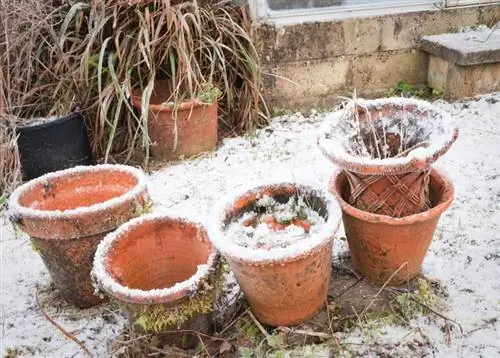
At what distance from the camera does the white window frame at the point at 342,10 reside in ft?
10.1

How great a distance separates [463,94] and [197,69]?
1.68m

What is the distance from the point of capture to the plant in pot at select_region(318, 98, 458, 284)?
60.3 inches

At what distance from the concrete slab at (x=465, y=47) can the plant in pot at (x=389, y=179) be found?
4.81 feet

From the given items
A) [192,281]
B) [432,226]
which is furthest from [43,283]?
[432,226]

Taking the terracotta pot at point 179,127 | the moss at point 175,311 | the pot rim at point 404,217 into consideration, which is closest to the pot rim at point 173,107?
the terracotta pot at point 179,127

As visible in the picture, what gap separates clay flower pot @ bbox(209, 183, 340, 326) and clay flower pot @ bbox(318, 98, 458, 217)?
0.48ft

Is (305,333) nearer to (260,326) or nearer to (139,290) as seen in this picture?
(260,326)

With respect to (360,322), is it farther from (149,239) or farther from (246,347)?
(149,239)

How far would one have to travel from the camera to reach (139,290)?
4.75 ft

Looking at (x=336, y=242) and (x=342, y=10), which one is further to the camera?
(x=342, y=10)

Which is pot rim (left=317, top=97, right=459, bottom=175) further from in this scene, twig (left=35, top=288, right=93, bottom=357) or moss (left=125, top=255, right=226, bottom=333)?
twig (left=35, top=288, right=93, bottom=357)

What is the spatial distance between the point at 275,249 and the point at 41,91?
196 cm

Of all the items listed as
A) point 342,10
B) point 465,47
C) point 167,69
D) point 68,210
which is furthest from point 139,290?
point 465,47

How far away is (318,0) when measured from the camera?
3178mm
